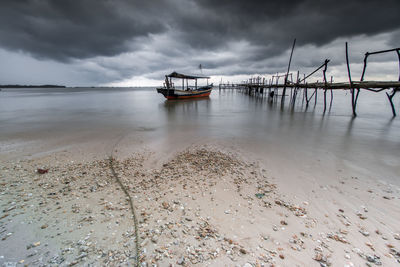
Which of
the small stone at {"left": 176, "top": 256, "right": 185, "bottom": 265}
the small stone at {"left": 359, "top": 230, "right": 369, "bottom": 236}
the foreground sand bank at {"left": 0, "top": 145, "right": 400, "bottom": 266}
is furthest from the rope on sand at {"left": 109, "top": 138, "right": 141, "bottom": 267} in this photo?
the small stone at {"left": 359, "top": 230, "right": 369, "bottom": 236}

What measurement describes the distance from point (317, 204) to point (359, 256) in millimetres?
1276

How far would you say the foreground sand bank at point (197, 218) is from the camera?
8.29ft

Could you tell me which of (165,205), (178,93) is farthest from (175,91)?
(165,205)

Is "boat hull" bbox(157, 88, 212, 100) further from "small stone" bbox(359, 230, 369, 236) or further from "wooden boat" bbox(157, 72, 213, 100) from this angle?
"small stone" bbox(359, 230, 369, 236)

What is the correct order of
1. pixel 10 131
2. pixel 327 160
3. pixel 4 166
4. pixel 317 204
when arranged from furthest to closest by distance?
1. pixel 10 131
2. pixel 327 160
3. pixel 4 166
4. pixel 317 204

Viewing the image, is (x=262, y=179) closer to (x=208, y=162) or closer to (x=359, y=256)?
(x=208, y=162)

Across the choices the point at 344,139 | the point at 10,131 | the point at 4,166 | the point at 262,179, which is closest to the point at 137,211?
the point at 262,179

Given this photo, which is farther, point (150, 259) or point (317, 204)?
point (317, 204)

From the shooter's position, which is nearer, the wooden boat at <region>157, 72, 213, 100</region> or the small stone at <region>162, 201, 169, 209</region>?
the small stone at <region>162, 201, 169, 209</region>

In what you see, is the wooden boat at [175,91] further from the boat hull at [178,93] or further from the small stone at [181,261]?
the small stone at [181,261]

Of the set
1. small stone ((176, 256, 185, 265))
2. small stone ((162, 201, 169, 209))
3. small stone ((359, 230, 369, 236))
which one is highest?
small stone ((162, 201, 169, 209))

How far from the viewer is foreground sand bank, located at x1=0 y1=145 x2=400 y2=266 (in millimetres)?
2527

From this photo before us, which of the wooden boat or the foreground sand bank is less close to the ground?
the wooden boat

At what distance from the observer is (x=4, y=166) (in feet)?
18.1
